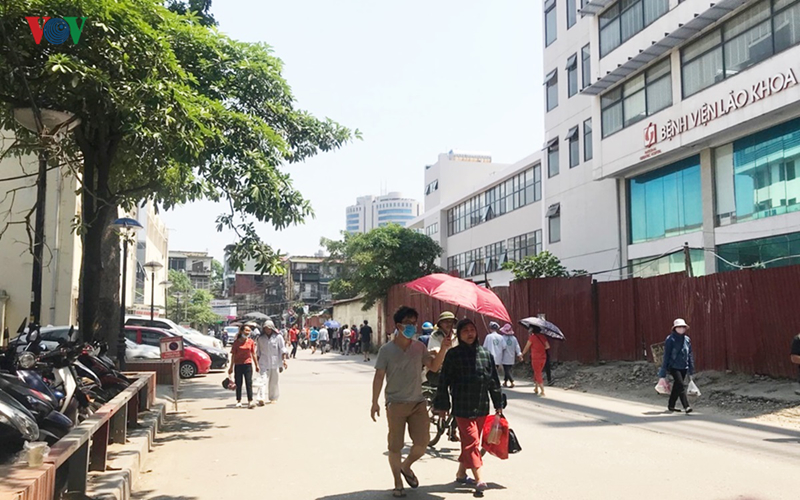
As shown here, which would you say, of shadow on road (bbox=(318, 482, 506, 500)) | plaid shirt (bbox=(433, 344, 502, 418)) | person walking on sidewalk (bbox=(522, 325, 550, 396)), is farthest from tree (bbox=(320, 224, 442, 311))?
shadow on road (bbox=(318, 482, 506, 500))

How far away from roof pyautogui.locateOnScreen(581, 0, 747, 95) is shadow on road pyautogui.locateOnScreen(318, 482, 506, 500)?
1672 cm

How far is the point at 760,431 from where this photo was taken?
417 inches

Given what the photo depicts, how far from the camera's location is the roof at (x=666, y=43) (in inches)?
739

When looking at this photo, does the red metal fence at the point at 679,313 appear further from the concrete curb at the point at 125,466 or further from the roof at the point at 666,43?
the concrete curb at the point at 125,466

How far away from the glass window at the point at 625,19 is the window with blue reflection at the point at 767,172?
213 inches

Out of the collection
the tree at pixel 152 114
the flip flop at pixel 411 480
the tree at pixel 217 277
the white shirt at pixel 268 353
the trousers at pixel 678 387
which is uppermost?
the tree at pixel 217 277

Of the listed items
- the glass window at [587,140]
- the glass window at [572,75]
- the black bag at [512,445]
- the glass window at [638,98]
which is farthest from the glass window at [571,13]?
the black bag at [512,445]

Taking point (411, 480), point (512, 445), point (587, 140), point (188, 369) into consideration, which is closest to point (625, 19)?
point (587, 140)

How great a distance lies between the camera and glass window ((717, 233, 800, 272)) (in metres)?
17.5

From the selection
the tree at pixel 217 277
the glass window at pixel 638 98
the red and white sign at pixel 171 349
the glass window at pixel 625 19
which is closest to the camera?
the red and white sign at pixel 171 349

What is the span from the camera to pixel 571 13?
98.7 ft

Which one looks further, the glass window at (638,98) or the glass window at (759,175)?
the glass window at (638,98)

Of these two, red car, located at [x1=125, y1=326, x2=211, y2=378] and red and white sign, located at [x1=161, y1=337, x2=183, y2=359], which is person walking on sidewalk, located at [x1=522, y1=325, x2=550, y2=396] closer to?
red and white sign, located at [x1=161, y1=337, x2=183, y2=359]

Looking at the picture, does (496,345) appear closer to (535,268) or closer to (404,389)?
(535,268)
